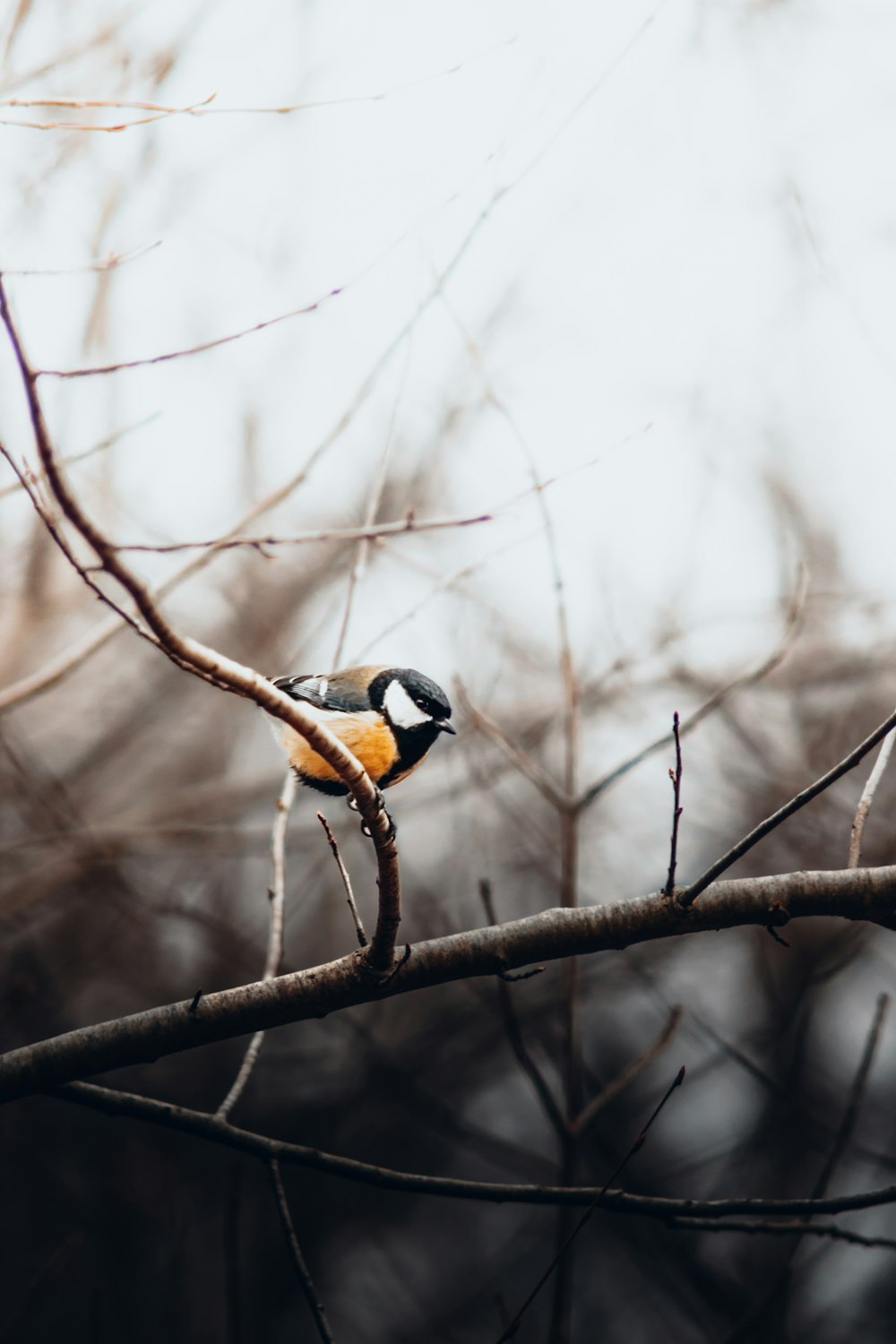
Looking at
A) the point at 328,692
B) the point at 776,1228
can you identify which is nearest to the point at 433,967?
the point at 776,1228

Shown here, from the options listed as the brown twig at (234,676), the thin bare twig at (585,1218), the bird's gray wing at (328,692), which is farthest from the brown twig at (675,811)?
the bird's gray wing at (328,692)

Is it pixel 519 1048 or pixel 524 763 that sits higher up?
pixel 524 763

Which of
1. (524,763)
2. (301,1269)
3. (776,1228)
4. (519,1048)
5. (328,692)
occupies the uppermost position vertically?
(328,692)

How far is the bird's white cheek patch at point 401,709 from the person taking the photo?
9.75ft

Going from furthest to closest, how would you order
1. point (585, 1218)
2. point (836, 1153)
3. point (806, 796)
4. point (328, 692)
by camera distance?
1. point (328, 692)
2. point (836, 1153)
3. point (585, 1218)
4. point (806, 796)

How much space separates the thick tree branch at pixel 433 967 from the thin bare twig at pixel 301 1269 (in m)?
0.36

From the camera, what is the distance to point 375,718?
10.1 feet

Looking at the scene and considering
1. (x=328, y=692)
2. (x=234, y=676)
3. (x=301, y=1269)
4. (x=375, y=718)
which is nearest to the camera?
(x=234, y=676)

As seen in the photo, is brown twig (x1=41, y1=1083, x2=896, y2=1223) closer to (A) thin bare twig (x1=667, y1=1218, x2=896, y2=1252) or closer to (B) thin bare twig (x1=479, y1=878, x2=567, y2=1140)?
(A) thin bare twig (x1=667, y1=1218, x2=896, y2=1252)

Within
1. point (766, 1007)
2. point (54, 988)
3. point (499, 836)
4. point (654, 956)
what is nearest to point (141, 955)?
point (54, 988)

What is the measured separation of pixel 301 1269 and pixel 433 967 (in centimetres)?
66

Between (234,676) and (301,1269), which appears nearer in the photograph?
(234,676)

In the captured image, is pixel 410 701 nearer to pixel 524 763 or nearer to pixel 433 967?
pixel 524 763

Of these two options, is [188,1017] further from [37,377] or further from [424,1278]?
[424,1278]
